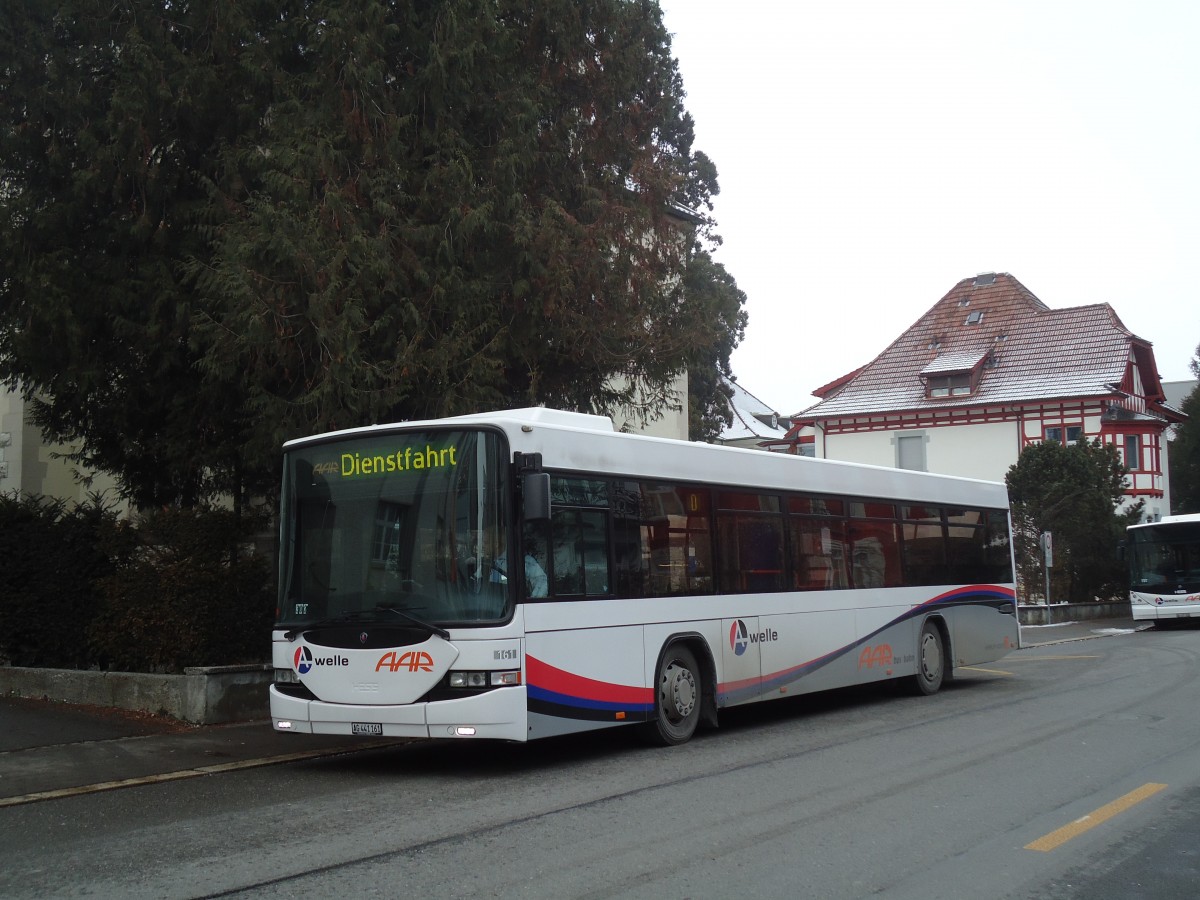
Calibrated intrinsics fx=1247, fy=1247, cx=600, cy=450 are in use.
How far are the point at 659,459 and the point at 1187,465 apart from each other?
190 ft

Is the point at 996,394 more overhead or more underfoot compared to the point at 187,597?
more overhead

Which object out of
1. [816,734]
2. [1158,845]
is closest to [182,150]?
[816,734]

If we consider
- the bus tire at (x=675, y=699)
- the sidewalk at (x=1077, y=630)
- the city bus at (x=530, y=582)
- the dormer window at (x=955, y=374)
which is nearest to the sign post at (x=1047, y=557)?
the sidewalk at (x=1077, y=630)

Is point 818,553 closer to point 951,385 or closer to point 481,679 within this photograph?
point 481,679

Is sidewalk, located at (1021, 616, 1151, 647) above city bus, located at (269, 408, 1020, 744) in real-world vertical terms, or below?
below

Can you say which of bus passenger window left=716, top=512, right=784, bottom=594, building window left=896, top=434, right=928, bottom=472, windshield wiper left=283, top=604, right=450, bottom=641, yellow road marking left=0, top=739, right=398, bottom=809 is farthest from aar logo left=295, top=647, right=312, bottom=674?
building window left=896, top=434, right=928, bottom=472

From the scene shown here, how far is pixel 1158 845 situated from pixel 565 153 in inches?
421

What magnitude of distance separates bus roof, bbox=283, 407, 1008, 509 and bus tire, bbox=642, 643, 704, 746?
5.51ft

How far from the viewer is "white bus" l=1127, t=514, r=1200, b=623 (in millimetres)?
32219

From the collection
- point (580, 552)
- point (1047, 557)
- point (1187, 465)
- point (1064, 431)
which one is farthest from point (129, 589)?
point (1187, 465)

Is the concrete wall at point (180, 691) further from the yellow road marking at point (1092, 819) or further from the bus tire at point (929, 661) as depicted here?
the yellow road marking at point (1092, 819)

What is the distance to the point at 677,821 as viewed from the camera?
25.3 ft

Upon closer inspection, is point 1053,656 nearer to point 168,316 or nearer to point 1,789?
point 168,316

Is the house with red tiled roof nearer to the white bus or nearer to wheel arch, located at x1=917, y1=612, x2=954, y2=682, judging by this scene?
the white bus
